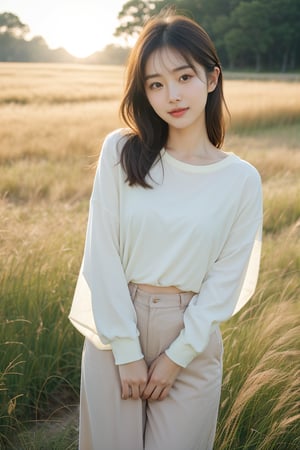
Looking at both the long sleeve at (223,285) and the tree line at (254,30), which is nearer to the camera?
the long sleeve at (223,285)

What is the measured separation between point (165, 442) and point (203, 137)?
0.93 meters

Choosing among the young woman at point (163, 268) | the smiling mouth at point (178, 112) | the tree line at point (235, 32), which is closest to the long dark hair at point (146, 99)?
the young woman at point (163, 268)

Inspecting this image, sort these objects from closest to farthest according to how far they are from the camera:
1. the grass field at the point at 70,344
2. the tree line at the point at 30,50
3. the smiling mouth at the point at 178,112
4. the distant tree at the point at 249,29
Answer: the smiling mouth at the point at 178,112
the grass field at the point at 70,344
the distant tree at the point at 249,29
the tree line at the point at 30,50

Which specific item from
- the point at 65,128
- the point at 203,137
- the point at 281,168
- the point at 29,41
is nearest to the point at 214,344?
the point at 203,137

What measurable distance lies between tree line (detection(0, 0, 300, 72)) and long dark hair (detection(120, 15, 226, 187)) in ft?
134

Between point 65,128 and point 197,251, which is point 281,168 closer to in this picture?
point 65,128

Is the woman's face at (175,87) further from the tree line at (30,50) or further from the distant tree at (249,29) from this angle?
the tree line at (30,50)

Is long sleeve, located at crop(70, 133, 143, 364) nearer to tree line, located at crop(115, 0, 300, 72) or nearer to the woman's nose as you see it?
the woman's nose

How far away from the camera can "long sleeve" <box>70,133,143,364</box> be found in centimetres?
160

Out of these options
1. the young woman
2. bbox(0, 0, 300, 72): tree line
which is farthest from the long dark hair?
bbox(0, 0, 300, 72): tree line

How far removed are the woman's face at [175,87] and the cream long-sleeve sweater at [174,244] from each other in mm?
160

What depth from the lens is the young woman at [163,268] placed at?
63.3 inches

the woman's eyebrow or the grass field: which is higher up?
the woman's eyebrow

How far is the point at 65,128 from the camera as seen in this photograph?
1023cm
